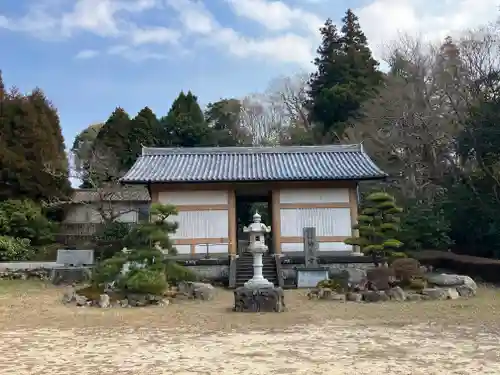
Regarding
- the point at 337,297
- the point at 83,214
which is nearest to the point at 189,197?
the point at 337,297

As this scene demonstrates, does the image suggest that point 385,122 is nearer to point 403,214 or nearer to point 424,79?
point 424,79

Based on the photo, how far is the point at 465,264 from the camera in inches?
674

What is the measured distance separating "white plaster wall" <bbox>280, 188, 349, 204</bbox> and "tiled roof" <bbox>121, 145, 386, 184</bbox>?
653 mm

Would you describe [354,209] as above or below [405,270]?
above

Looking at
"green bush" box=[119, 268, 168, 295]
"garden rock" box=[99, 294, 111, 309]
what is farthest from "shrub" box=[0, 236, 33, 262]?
"garden rock" box=[99, 294, 111, 309]

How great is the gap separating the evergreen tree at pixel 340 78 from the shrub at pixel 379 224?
53.8 feet

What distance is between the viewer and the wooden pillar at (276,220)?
18.5m

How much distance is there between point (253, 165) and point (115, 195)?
9864 mm

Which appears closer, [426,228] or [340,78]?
[426,228]

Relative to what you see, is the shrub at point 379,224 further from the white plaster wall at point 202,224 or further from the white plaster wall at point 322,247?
the white plaster wall at point 202,224

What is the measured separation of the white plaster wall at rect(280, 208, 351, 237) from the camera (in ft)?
60.8

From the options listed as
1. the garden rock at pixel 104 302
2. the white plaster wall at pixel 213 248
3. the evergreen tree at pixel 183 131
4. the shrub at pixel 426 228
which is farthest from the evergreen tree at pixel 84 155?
the shrub at pixel 426 228

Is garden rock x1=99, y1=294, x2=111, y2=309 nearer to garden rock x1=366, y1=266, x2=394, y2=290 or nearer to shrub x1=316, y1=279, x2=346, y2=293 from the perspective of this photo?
shrub x1=316, y1=279, x2=346, y2=293

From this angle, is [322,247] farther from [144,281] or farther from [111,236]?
[111,236]
